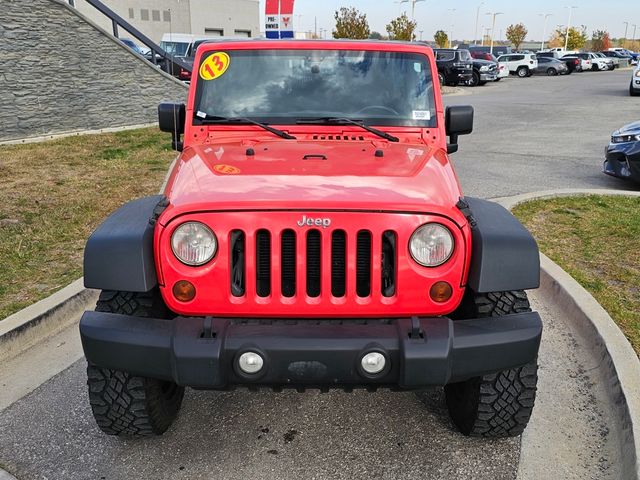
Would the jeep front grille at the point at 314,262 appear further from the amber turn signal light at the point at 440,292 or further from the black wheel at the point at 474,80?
the black wheel at the point at 474,80

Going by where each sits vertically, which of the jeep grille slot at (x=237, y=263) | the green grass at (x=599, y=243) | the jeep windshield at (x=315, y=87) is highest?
the jeep windshield at (x=315, y=87)

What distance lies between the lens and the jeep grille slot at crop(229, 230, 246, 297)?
252cm

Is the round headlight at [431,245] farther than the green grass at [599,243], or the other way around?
the green grass at [599,243]

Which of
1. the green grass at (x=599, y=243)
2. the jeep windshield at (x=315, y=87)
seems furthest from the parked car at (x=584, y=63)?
the jeep windshield at (x=315, y=87)

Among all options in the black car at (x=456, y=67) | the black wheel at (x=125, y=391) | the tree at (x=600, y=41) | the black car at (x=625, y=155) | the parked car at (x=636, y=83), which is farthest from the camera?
the tree at (x=600, y=41)

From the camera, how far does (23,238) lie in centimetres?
587

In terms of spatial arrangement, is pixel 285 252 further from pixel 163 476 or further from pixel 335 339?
pixel 163 476

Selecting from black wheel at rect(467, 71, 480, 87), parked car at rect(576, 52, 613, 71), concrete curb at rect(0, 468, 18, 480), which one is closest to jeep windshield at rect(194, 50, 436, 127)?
concrete curb at rect(0, 468, 18, 480)

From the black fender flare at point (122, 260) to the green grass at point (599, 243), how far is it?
2.86 m

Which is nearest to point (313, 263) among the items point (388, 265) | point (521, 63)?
point (388, 265)

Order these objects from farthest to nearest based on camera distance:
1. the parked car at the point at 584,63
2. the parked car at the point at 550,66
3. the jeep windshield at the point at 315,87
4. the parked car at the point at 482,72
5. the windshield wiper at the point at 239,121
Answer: the parked car at the point at 584,63 → the parked car at the point at 550,66 → the parked car at the point at 482,72 → the jeep windshield at the point at 315,87 → the windshield wiper at the point at 239,121

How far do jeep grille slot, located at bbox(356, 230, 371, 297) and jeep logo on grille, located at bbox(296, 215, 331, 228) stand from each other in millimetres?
138

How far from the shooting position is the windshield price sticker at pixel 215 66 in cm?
379

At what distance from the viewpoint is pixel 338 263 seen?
2.55 metres
